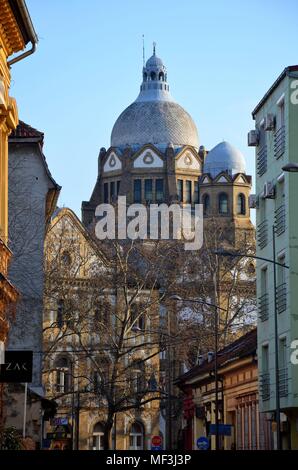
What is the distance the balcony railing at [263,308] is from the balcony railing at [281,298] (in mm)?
2413

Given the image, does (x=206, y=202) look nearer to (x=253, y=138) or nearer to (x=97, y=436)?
(x=97, y=436)

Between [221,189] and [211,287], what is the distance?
243ft

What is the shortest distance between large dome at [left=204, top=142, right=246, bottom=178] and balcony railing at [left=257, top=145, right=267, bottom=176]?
392ft

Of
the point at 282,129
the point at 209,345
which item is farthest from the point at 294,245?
the point at 209,345

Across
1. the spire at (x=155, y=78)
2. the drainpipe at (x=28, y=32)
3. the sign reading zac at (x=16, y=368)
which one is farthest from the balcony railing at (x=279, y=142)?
the spire at (x=155, y=78)

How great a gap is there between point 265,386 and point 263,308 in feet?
9.60

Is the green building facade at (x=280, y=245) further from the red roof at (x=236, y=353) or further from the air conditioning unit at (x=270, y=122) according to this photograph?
the red roof at (x=236, y=353)

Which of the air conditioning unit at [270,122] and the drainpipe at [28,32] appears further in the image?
the air conditioning unit at [270,122]

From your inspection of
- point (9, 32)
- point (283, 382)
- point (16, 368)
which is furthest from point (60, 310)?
point (16, 368)

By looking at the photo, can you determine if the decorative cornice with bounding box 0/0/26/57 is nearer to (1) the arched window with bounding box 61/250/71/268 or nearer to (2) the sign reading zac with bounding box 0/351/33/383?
(2) the sign reading zac with bounding box 0/351/33/383

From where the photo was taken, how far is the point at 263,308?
48.8m

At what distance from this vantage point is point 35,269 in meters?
48.3

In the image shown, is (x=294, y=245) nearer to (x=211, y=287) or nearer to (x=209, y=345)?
(x=209, y=345)

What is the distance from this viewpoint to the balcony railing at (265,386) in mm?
46750
